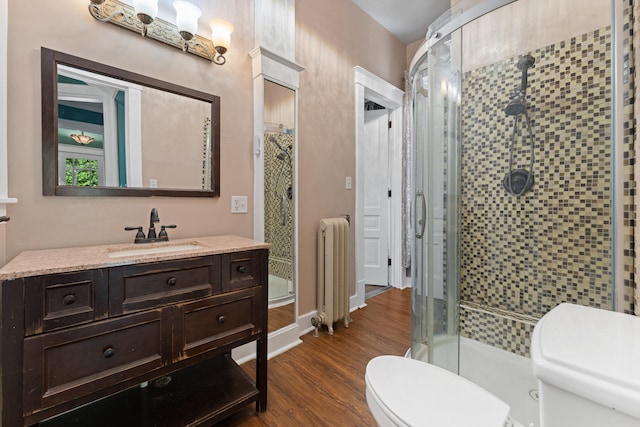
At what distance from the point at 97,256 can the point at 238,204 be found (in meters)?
0.87

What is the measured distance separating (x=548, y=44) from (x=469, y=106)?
49cm

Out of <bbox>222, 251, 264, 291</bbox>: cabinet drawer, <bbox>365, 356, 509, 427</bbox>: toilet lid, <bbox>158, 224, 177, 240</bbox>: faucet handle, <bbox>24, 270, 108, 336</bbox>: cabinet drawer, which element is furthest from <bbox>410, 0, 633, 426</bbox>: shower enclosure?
<bbox>24, 270, 108, 336</bbox>: cabinet drawer

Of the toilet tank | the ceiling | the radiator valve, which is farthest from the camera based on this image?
the ceiling

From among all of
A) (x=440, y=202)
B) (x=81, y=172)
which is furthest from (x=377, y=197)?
(x=81, y=172)

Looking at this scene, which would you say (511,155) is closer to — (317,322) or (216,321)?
(317,322)

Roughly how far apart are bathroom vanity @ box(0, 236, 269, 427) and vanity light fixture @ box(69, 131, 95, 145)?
0.51 metres

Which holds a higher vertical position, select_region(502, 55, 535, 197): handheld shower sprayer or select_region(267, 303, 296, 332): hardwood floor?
select_region(502, 55, 535, 197): handheld shower sprayer

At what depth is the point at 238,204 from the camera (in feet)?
6.13

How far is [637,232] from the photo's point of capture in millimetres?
861

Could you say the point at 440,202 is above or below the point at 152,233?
above

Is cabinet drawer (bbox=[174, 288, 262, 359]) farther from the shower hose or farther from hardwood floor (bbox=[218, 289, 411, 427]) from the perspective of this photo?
the shower hose

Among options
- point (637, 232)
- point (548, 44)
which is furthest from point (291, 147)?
point (637, 232)

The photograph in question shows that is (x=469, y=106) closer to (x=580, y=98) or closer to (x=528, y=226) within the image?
(x=580, y=98)

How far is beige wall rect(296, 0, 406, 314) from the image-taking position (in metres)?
2.29
